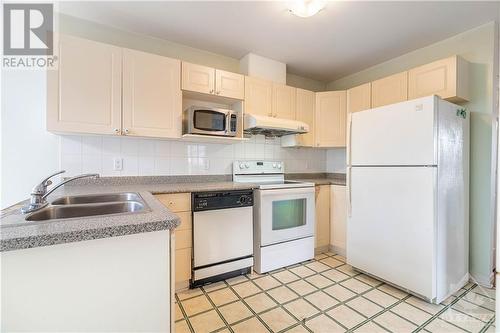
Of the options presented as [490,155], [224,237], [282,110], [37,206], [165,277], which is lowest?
[224,237]

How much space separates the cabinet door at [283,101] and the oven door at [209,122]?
0.76m

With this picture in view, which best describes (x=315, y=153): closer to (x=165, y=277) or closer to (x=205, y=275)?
(x=205, y=275)

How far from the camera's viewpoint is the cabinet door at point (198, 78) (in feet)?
7.64

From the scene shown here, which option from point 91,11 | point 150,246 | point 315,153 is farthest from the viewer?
point 315,153

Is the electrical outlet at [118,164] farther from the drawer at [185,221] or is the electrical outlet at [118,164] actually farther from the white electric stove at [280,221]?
the white electric stove at [280,221]

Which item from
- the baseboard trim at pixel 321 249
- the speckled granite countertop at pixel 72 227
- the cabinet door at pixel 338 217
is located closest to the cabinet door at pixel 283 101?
the cabinet door at pixel 338 217

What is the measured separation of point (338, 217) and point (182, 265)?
1887 mm

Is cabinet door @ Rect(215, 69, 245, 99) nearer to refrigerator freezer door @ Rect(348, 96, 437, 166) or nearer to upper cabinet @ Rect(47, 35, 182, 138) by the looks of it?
upper cabinet @ Rect(47, 35, 182, 138)

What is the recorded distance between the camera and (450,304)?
6.07 feet

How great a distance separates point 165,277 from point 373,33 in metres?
2.79

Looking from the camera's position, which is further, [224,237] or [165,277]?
[224,237]

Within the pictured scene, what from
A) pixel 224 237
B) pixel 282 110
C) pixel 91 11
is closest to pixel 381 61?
pixel 282 110

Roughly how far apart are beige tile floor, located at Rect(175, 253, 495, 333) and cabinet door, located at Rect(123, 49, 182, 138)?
4.99ft

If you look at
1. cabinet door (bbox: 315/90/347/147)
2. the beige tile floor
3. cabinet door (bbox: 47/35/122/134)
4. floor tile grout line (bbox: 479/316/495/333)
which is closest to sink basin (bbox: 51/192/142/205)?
cabinet door (bbox: 47/35/122/134)
